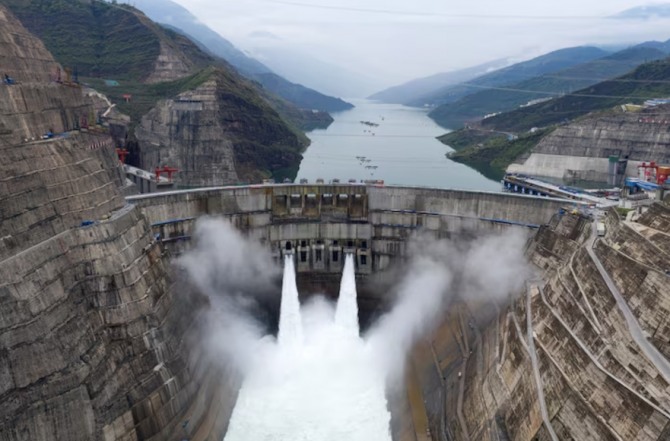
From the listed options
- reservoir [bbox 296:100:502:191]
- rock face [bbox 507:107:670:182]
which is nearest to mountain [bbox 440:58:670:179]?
rock face [bbox 507:107:670:182]

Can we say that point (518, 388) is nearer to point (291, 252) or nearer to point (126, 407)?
point (126, 407)

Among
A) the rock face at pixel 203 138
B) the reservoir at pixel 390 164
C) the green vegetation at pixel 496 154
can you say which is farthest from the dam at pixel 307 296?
the green vegetation at pixel 496 154

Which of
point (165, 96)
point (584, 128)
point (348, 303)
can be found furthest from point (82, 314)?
point (584, 128)

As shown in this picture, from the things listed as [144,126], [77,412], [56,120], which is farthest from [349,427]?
[144,126]

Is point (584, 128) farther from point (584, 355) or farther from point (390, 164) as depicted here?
point (584, 355)

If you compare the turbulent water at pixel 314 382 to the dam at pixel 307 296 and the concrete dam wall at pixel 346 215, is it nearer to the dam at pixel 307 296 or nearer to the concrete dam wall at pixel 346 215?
the dam at pixel 307 296
